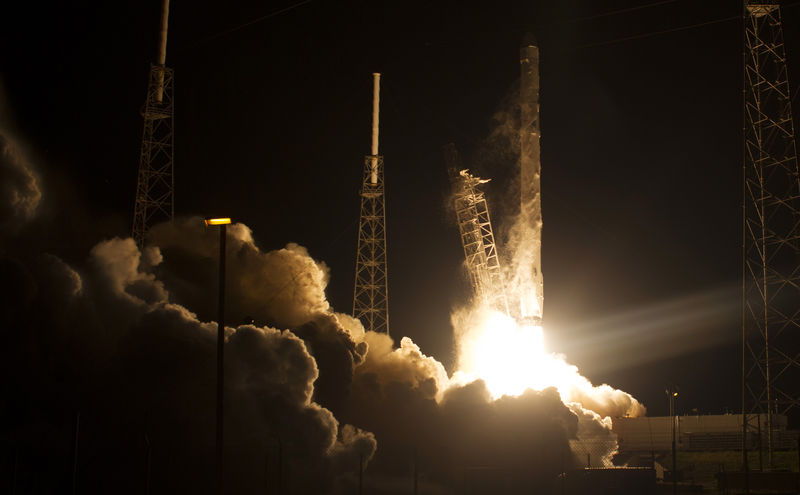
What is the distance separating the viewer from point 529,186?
6481 cm

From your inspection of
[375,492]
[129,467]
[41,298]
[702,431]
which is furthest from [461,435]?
[702,431]

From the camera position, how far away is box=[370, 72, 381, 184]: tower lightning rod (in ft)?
219

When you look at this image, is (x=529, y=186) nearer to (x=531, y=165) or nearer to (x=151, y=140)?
(x=531, y=165)

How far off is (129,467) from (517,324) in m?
29.3

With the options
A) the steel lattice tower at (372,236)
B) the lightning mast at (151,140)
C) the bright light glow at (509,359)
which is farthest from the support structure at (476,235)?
the lightning mast at (151,140)

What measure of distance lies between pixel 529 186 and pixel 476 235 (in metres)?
7.71

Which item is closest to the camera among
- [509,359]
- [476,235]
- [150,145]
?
[150,145]

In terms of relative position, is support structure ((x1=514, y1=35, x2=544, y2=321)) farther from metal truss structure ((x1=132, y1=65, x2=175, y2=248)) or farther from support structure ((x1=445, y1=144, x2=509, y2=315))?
metal truss structure ((x1=132, y1=65, x2=175, y2=248))

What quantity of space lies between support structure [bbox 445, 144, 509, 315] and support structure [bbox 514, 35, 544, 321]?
445 centimetres

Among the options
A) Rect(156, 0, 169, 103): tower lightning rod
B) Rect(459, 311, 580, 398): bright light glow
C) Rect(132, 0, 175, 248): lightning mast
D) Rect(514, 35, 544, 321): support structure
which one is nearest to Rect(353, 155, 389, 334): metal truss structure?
Rect(459, 311, 580, 398): bright light glow

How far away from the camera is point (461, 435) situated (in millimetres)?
55781

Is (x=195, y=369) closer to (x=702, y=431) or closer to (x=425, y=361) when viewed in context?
(x=425, y=361)

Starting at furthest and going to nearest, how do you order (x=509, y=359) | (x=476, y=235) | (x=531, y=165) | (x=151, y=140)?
1. (x=476, y=235)
2. (x=509, y=359)
3. (x=531, y=165)
4. (x=151, y=140)

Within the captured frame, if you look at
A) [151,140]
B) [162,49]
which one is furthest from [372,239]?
[162,49]
